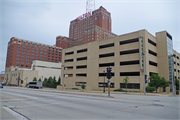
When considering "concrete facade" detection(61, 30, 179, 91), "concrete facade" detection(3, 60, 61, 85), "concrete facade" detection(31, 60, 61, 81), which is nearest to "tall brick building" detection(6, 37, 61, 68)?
"concrete facade" detection(3, 60, 61, 85)

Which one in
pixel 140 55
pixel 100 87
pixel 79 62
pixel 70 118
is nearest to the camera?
pixel 70 118

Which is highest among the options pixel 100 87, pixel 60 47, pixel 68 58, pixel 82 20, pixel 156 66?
pixel 82 20

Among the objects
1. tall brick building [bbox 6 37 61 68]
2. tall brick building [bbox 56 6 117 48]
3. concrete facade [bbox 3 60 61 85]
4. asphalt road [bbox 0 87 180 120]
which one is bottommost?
asphalt road [bbox 0 87 180 120]

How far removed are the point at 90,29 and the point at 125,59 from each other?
74625 millimetres

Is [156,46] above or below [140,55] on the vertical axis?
above

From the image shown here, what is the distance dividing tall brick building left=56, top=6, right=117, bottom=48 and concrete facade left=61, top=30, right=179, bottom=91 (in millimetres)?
55752

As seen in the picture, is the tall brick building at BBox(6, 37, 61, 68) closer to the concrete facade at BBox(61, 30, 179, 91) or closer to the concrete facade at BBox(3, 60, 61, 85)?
the concrete facade at BBox(3, 60, 61, 85)

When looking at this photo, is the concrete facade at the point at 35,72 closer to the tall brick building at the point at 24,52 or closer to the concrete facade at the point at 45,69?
the concrete facade at the point at 45,69

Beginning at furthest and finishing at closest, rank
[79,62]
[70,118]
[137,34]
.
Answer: [79,62]
[137,34]
[70,118]

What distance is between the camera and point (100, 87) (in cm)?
5162

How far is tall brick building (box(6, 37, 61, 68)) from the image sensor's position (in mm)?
112688

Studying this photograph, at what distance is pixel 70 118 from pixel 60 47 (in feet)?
456

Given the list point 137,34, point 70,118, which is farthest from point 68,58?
point 70,118

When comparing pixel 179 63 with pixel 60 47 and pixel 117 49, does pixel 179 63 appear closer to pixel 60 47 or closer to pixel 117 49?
pixel 117 49
